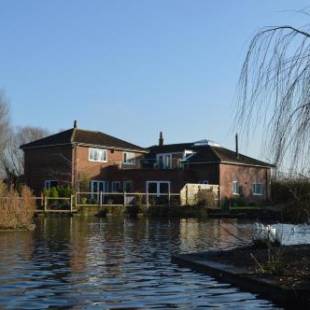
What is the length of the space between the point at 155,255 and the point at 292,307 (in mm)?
8798

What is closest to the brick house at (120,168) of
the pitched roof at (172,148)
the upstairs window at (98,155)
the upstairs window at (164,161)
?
the upstairs window at (98,155)

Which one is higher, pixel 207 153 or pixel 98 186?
pixel 207 153

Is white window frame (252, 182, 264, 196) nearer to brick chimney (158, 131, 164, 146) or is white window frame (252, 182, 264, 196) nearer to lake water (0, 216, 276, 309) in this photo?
brick chimney (158, 131, 164, 146)

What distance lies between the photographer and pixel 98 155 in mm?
61156

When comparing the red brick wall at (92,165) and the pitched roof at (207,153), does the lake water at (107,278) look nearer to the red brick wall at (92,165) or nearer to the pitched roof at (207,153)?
the red brick wall at (92,165)

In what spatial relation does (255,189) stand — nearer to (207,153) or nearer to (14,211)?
(207,153)

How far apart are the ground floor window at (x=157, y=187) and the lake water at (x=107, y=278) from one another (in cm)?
3713

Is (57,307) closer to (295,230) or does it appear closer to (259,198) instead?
(295,230)

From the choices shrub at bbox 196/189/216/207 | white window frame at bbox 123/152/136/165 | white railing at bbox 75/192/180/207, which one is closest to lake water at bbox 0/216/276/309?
shrub at bbox 196/189/216/207

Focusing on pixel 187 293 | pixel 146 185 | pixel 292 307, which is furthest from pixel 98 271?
pixel 146 185

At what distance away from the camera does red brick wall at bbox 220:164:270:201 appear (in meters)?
60.8

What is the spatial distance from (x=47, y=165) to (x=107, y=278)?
158ft

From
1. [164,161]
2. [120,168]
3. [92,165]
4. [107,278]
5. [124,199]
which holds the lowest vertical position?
[107,278]

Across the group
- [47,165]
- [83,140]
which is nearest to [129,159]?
[83,140]
